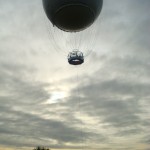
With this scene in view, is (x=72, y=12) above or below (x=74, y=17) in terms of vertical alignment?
above

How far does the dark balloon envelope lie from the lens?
31.2 metres

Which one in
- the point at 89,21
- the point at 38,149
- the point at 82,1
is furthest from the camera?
the point at 38,149

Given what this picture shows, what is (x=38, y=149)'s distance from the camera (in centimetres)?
8606

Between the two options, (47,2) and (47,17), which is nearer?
(47,2)

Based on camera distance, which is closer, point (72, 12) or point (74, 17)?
point (72, 12)

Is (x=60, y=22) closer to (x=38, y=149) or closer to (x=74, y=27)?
(x=74, y=27)

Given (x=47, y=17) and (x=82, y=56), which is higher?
(x=47, y=17)

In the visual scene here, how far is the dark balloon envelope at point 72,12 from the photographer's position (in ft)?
102

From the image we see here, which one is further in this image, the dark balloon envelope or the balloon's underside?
the balloon's underside

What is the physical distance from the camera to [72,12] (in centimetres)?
3158

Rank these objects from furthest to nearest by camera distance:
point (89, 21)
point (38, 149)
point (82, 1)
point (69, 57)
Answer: point (38, 149)
point (69, 57)
point (89, 21)
point (82, 1)

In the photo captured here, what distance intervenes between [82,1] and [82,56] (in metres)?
8.94

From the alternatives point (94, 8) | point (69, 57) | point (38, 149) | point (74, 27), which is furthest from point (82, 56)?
point (38, 149)

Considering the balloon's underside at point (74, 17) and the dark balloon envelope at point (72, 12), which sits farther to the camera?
the balloon's underside at point (74, 17)
